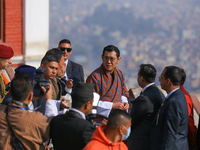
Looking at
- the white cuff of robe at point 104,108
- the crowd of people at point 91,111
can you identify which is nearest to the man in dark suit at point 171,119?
the crowd of people at point 91,111

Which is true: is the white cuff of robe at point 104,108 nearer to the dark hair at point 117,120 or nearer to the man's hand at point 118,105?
the man's hand at point 118,105

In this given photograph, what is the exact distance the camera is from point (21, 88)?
8.07 ft

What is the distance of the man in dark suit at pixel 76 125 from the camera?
242 cm

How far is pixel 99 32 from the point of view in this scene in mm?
80250

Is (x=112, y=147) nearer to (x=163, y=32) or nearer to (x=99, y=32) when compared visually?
(x=99, y=32)

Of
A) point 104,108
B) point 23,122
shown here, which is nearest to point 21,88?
point 23,122

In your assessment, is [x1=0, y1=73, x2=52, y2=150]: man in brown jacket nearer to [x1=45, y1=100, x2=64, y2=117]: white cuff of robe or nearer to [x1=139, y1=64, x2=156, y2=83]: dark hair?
[x1=45, y1=100, x2=64, y2=117]: white cuff of robe

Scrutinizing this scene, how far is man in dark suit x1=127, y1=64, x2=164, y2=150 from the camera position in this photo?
135 inches

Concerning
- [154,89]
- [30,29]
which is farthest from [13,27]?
[154,89]

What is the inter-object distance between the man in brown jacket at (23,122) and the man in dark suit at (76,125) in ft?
0.31

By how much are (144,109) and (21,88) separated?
1.50 meters

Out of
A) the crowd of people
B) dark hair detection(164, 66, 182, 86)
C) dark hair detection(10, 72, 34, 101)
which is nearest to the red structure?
the crowd of people

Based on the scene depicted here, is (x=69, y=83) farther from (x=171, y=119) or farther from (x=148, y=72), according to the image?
(x=171, y=119)

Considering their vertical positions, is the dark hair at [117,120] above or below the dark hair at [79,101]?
below
